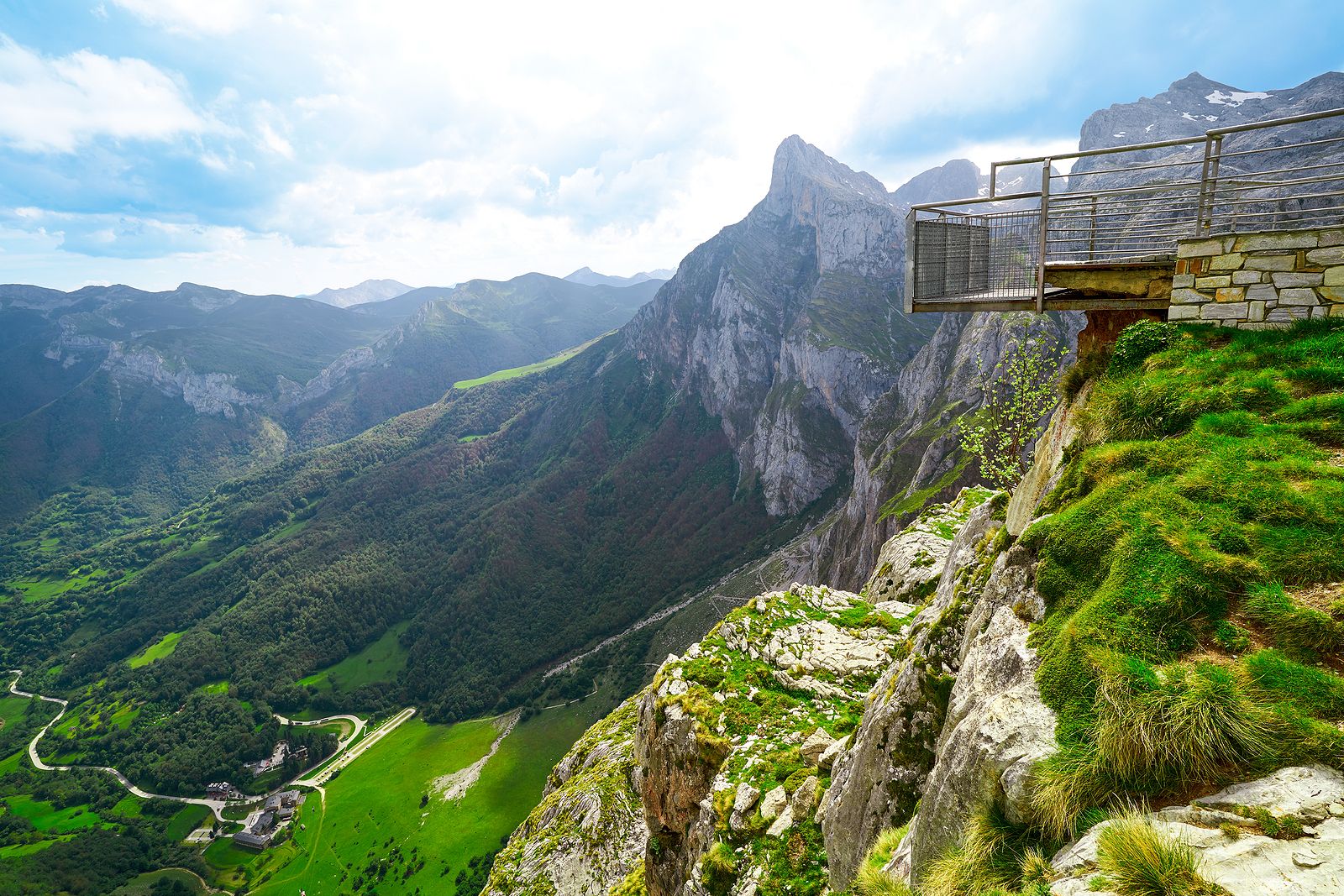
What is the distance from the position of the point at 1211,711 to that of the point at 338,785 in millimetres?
167286

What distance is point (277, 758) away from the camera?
14075 centimetres

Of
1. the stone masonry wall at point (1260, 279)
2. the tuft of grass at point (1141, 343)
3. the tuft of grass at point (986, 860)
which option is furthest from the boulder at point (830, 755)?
the stone masonry wall at point (1260, 279)

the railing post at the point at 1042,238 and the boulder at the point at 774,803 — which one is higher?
the railing post at the point at 1042,238

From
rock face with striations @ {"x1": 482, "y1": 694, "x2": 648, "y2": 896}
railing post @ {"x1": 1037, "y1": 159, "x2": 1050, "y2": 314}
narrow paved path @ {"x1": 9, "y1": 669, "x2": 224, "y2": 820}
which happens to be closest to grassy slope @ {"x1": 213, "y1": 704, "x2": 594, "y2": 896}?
narrow paved path @ {"x1": 9, "y1": 669, "x2": 224, "y2": 820}

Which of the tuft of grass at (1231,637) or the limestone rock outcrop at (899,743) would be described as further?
the limestone rock outcrop at (899,743)

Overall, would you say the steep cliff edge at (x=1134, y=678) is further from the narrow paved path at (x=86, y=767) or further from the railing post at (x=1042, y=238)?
the narrow paved path at (x=86, y=767)

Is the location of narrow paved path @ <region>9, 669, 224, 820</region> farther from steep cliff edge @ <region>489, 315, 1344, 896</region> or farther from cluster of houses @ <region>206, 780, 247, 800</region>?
steep cliff edge @ <region>489, 315, 1344, 896</region>

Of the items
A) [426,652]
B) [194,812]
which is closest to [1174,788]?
[194,812]

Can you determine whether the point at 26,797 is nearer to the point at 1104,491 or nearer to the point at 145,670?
the point at 145,670

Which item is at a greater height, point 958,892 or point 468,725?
point 958,892

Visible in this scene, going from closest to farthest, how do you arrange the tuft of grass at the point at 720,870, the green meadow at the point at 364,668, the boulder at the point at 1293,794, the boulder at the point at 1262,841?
the boulder at the point at 1262,841, the boulder at the point at 1293,794, the tuft of grass at the point at 720,870, the green meadow at the point at 364,668

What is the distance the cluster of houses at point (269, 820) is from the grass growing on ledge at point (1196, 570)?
164m

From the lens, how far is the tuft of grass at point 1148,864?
4.24m

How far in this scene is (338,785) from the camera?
12544cm
